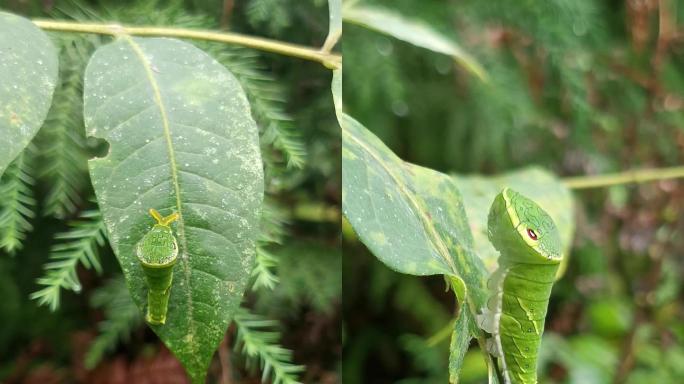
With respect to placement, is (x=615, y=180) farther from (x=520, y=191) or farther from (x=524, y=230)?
(x=524, y=230)

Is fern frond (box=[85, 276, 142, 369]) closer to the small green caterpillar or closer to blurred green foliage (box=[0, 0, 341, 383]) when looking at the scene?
blurred green foliage (box=[0, 0, 341, 383])

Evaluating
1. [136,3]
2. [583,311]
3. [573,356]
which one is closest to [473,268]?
[136,3]

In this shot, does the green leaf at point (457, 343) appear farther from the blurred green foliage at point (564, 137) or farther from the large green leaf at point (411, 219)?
the blurred green foliage at point (564, 137)

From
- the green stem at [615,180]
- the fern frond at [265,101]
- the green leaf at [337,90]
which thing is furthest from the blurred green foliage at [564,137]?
the green leaf at [337,90]

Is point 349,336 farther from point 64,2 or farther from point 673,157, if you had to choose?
point 673,157

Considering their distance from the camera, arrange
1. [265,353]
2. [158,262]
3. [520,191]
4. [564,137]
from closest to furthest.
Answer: [158,262]
[265,353]
[520,191]
[564,137]

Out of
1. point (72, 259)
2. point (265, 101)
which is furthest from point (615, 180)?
point (72, 259)
